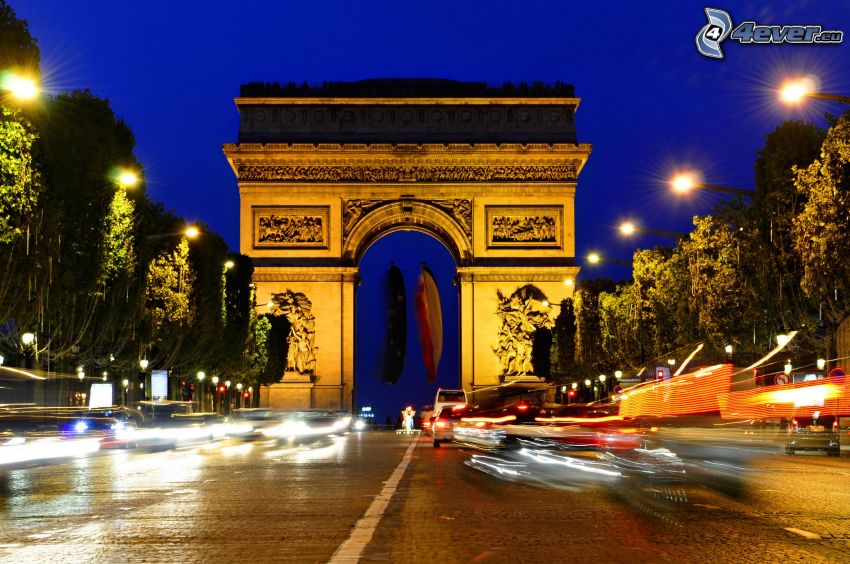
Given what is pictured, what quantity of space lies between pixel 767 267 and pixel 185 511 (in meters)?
26.8

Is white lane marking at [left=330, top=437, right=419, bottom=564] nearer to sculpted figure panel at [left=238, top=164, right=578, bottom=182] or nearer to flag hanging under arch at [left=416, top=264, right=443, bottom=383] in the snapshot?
sculpted figure panel at [left=238, top=164, right=578, bottom=182]

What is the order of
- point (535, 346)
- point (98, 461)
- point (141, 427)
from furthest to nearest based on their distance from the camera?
point (535, 346), point (141, 427), point (98, 461)

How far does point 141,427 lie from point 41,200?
279 inches

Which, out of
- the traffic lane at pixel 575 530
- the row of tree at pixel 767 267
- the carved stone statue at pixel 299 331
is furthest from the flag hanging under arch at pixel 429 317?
the traffic lane at pixel 575 530

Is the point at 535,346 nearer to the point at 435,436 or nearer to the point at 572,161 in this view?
the point at 572,161

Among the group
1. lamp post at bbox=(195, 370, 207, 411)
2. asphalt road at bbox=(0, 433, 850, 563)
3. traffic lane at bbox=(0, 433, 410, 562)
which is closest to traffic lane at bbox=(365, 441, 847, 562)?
asphalt road at bbox=(0, 433, 850, 563)

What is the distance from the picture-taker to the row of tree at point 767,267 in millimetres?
30609

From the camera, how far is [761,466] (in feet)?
76.5

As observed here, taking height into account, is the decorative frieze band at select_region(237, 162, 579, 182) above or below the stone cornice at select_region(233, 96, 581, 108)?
below

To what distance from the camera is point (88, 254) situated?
38594 millimetres

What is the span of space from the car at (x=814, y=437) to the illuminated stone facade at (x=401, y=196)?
4054 centimetres

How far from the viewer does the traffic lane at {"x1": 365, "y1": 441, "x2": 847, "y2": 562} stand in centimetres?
962

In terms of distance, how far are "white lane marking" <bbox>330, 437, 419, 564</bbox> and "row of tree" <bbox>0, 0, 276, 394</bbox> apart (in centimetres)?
1894

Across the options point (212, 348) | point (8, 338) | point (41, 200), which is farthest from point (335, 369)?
point (41, 200)
